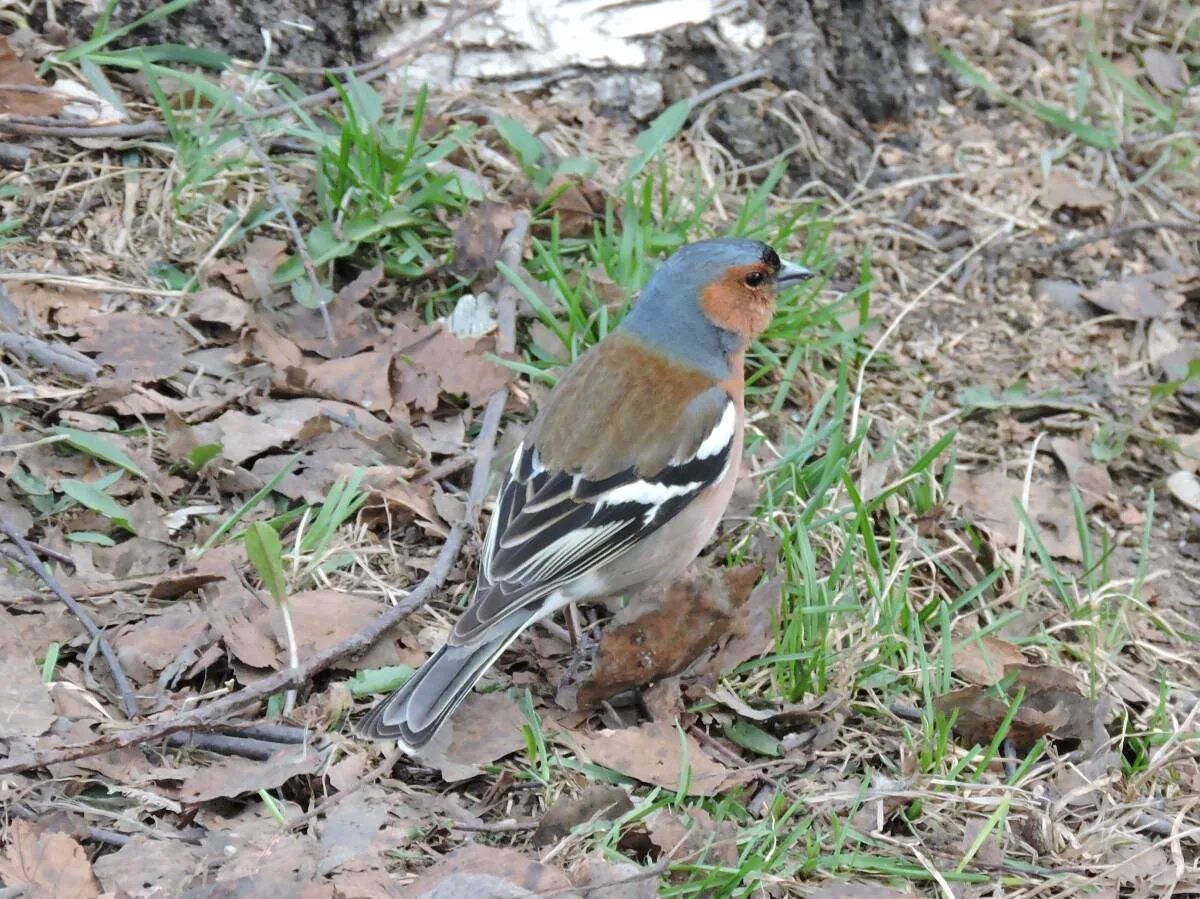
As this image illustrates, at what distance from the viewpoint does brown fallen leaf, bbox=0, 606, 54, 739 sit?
3232 millimetres

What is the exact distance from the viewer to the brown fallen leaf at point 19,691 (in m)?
3.23

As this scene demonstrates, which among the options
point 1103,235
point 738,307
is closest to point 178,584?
point 738,307

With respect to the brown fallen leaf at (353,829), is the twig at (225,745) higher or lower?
higher

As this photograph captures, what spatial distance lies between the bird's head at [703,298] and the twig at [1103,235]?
1.69 m

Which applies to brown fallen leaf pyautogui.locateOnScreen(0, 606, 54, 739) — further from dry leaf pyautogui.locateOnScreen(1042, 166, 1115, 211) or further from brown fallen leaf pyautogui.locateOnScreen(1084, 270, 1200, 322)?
dry leaf pyautogui.locateOnScreen(1042, 166, 1115, 211)

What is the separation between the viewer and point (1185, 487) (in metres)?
4.90

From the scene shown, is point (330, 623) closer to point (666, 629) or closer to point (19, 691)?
point (19, 691)

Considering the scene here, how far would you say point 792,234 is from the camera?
5.35 meters

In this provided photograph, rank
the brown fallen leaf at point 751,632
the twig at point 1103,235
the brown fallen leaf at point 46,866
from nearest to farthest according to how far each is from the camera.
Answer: the brown fallen leaf at point 46,866, the brown fallen leaf at point 751,632, the twig at point 1103,235

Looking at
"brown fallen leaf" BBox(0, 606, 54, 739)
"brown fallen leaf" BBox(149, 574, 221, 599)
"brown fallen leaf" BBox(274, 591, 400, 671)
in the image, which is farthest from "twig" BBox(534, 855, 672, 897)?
"brown fallen leaf" BBox(149, 574, 221, 599)

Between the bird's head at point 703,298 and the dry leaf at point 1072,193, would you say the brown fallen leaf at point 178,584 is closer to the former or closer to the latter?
the bird's head at point 703,298

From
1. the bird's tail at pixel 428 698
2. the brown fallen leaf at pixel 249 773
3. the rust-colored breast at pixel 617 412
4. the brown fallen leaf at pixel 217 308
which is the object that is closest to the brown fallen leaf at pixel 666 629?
the bird's tail at pixel 428 698

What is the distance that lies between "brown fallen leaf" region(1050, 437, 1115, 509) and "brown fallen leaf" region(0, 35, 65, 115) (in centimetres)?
372

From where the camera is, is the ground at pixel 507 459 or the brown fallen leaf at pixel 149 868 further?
the ground at pixel 507 459
